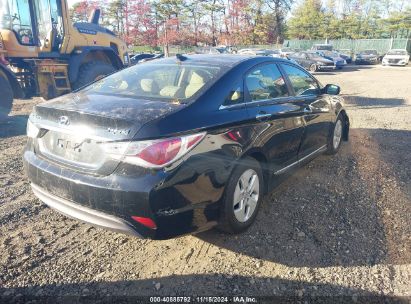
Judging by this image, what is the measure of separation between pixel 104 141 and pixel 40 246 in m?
1.29

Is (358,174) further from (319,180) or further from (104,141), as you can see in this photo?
(104,141)

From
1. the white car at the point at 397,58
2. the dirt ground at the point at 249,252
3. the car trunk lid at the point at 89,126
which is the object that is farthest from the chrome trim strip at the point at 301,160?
the white car at the point at 397,58

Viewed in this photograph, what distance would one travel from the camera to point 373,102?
1081 cm

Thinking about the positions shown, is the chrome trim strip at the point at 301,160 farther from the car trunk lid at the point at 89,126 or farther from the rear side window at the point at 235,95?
the car trunk lid at the point at 89,126

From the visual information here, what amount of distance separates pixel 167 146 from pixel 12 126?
666 centimetres

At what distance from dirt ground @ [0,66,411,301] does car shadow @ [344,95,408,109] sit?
6466 millimetres

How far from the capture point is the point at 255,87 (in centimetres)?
340

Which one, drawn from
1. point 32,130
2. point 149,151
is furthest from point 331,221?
point 32,130

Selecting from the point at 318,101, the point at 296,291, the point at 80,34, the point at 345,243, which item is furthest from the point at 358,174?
the point at 80,34

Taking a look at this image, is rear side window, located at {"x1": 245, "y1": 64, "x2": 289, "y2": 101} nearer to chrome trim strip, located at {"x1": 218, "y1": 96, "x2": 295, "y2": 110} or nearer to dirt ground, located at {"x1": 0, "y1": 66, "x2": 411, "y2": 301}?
chrome trim strip, located at {"x1": 218, "y1": 96, "x2": 295, "y2": 110}

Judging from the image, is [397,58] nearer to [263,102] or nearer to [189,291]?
[263,102]

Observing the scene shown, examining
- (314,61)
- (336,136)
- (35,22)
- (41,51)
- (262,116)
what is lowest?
(336,136)

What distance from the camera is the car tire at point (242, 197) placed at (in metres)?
2.85

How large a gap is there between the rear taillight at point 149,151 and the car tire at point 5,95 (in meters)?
6.76
